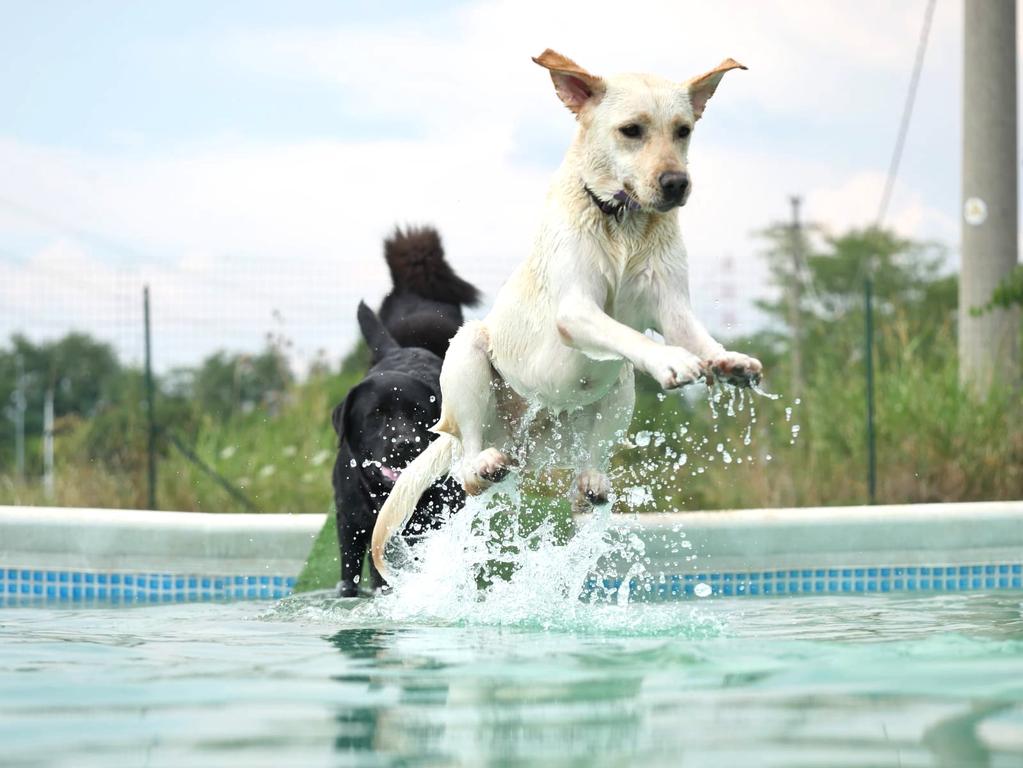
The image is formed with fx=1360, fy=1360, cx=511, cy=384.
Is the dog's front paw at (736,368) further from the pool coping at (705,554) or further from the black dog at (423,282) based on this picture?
the black dog at (423,282)

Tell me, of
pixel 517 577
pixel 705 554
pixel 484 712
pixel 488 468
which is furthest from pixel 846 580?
pixel 484 712

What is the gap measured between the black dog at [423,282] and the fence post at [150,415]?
3.13 meters

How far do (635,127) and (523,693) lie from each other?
1.78 m

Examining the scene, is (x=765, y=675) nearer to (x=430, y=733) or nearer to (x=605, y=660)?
(x=605, y=660)

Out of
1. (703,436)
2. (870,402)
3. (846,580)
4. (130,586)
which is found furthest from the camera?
(703,436)

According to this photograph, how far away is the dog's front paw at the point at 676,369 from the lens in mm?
3648

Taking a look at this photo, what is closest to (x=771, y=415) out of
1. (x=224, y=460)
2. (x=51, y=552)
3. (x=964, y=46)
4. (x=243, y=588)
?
(x=964, y=46)

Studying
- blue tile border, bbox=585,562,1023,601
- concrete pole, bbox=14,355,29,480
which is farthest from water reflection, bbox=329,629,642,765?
concrete pole, bbox=14,355,29,480

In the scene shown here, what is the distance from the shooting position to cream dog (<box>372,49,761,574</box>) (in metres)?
4.03

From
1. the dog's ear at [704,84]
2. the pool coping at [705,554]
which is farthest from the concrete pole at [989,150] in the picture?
the dog's ear at [704,84]

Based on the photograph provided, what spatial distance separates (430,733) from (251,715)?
1.51 feet

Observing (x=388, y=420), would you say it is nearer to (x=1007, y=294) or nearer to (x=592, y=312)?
(x=592, y=312)

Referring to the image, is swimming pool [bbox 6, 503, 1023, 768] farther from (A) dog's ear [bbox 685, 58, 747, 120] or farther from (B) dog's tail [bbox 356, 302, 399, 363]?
(A) dog's ear [bbox 685, 58, 747, 120]

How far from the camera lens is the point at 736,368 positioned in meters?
3.71
